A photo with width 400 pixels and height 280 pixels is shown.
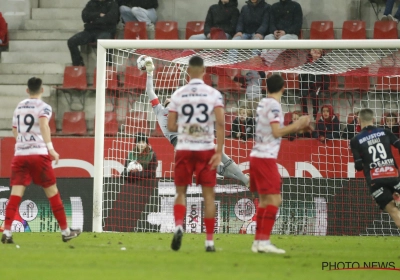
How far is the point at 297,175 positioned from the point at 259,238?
208 inches

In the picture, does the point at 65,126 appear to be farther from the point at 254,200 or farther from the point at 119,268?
the point at 119,268

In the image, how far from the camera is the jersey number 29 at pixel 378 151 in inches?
413

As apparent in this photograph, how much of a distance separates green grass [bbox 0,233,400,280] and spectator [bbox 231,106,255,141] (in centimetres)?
283

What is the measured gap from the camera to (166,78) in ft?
48.5

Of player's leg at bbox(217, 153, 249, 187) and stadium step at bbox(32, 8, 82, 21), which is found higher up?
stadium step at bbox(32, 8, 82, 21)

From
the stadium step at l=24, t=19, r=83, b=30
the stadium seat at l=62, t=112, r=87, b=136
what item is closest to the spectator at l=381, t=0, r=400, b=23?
the stadium seat at l=62, t=112, r=87, b=136

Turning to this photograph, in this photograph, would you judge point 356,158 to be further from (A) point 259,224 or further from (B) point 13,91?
(B) point 13,91

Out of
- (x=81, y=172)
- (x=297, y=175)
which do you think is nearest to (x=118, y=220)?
(x=81, y=172)

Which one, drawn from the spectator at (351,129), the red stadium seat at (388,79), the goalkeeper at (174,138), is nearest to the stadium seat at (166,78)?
the goalkeeper at (174,138)

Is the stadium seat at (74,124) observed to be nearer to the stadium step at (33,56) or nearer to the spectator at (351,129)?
the stadium step at (33,56)

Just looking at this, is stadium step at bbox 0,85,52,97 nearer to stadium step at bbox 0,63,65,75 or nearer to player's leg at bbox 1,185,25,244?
stadium step at bbox 0,63,65,75

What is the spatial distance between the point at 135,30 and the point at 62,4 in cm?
280

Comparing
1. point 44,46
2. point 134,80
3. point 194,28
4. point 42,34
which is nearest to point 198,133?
point 134,80

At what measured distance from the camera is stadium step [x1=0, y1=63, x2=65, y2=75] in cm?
1894
